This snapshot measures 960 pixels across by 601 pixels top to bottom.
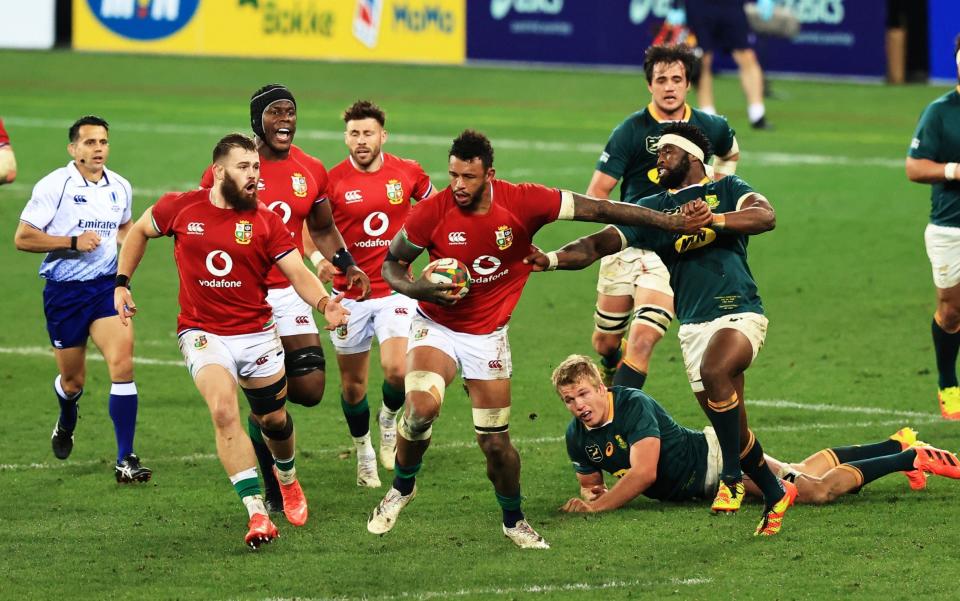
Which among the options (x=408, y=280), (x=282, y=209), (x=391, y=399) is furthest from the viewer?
(x=391, y=399)

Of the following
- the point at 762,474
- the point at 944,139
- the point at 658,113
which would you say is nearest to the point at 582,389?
the point at 762,474

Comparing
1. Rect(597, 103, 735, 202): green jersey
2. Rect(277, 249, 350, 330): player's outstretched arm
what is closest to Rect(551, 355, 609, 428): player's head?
Rect(277, 249, 350, 330): player's outstretched arm

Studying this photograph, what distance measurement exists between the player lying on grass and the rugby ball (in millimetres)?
1111

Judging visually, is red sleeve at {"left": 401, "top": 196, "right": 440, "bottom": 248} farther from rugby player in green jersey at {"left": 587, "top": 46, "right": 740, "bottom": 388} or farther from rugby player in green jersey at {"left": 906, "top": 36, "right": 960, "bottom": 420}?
rugby player in green jersey at {"left": 906, "top": 36, "right": 960, "bottom": 420}

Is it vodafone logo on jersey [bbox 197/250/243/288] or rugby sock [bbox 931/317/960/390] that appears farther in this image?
rugby sock [bbox 931/317/960/390]

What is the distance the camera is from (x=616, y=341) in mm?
13531

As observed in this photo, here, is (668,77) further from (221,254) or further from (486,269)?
(221,254)

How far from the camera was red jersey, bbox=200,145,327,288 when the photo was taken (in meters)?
11.6

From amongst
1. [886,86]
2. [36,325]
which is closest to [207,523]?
[36,325]

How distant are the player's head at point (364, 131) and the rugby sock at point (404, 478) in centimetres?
294

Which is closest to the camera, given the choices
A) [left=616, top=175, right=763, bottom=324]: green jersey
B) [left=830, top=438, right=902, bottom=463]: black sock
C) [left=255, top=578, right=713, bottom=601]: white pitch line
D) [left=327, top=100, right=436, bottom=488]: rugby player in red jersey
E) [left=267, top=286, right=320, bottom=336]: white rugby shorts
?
[left=255, top=578, right=713, bottom=601]: white pitch line

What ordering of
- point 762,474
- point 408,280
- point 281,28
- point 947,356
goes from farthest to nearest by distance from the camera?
point 281,28
point 947,356
point 762,474
point 408,280

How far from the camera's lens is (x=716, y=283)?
10.5m

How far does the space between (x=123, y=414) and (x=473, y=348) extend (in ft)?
10.6
